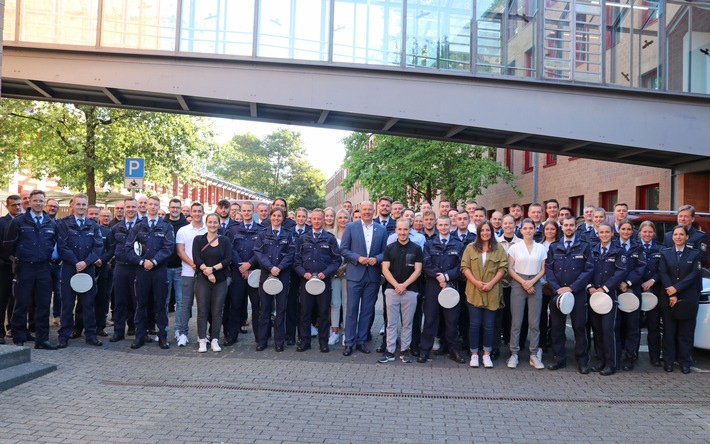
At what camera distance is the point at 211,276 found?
9000mm

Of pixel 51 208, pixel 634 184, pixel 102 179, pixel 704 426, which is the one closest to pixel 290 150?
pixel 102 179

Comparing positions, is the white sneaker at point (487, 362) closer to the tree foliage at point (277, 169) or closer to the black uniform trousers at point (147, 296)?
the black uniform trousers at point (147, 296)

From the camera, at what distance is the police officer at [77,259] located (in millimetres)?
9148

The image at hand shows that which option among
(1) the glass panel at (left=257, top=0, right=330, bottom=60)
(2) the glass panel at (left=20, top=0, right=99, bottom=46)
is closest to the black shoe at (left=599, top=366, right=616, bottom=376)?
(1) the glass panel at (left=257, top=0, right=330, bottom=60)

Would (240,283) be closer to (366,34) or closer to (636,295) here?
(636,295)

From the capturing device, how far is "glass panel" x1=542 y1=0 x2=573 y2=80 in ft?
46.3

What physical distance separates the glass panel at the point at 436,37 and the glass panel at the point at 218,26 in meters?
3.50

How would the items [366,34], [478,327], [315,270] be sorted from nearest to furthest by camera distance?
[478,327] < [315,270] < [366,34]

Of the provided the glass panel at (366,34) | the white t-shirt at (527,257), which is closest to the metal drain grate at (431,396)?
the white t-shirt at (527,257)

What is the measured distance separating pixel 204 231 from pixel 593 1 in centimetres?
1031

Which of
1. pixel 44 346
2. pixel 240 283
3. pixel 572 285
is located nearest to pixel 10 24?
pixel 44 346

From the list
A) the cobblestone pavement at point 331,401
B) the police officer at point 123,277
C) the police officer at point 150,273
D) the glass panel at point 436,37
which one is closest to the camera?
the cobblestone pavement at point 331,401

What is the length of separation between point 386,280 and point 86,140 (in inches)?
734

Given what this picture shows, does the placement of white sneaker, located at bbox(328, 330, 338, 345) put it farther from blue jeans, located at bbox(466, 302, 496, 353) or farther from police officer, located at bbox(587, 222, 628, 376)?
police officer, located at bbox(587, 222, 628, 376)
